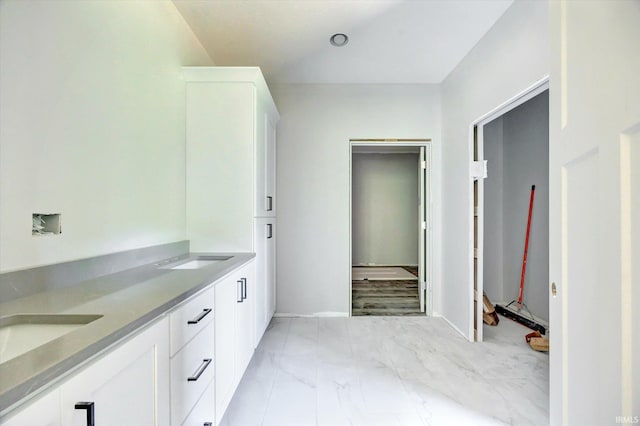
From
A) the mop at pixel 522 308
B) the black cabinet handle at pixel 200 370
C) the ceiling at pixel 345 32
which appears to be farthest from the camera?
the mop at pixel 522 308

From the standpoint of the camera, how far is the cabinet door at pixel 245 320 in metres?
1.73

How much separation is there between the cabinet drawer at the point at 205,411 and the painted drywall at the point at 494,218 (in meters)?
3.35

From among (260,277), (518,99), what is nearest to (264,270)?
(260,277)

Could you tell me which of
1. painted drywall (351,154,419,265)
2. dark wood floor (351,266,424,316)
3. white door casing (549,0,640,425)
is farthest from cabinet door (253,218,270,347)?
painted drywall (351,154,419,265)

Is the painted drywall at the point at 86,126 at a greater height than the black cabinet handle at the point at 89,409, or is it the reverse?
the painted drywall at the point at 86,126

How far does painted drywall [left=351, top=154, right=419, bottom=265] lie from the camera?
6250 millimetres

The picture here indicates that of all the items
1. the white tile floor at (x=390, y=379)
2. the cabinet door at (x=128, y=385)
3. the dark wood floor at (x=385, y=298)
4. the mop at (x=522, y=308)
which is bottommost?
the white tile floor at (x=390, y=379)

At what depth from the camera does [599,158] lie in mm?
732

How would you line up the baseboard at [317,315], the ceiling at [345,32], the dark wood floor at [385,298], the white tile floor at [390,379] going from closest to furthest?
1. the white tile floor at [390,379]
2. the ceiling at [345,32]
3. the baseboard at [317,315]
4. the dark wood floor at [385,298]

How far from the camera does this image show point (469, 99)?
8.62 feet

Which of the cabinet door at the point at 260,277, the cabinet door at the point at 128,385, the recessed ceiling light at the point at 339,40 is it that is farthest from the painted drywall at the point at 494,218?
the cabinet door at the point at 128,385

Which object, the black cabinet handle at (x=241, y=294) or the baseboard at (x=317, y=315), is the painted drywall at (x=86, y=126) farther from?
the baseboard at (x=317, y=315)

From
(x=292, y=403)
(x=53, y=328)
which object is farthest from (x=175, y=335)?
(x=292, y=403)

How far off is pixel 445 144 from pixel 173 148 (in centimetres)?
266
